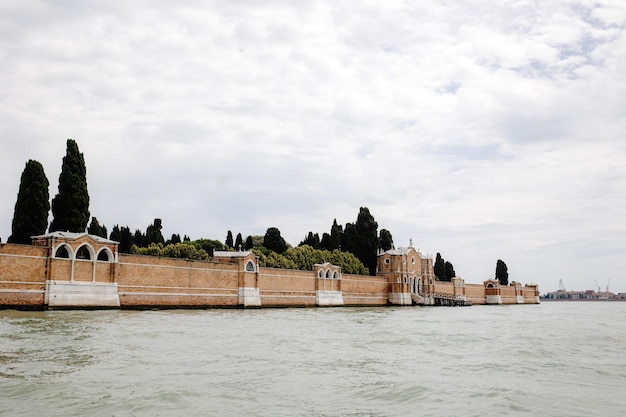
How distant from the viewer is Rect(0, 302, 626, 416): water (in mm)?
7289

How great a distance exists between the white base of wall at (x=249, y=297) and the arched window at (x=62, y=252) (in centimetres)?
1291

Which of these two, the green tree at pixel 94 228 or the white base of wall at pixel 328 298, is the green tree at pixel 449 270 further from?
the green tree at pixel 94 228

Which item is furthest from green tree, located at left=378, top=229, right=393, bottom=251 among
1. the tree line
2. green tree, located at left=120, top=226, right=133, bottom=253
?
green tree, located at left=120, top=226, right=133, bottom=253

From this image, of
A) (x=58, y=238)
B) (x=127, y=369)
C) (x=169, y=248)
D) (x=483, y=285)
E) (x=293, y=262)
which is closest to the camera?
(x=127, y=369)

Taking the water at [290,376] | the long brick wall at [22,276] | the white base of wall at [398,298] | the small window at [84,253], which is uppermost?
the small window at [84,253]

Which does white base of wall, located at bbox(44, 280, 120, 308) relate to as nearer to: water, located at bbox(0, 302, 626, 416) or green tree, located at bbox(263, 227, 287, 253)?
water, located at bbox(0, 302, 626, 416)

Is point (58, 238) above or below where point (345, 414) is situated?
above

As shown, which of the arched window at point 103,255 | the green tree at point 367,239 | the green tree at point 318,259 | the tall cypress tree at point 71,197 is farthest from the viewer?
the green tree at point 367,239

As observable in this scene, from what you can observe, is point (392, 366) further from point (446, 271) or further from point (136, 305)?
point (446, 271)

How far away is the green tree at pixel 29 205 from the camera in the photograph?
3061cm

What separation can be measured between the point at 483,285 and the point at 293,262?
41.6 m

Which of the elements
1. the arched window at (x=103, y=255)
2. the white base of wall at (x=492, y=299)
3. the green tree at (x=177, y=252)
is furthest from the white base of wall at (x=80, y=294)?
the white base of wall at (x=492, y=299)

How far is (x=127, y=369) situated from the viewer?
31.6 feet

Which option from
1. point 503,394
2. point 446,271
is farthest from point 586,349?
point 446,271
